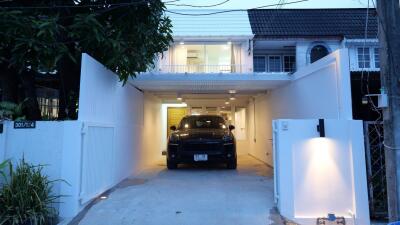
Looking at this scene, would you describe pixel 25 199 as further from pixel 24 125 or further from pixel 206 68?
pixel 206 68

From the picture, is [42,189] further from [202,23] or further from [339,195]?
[202,23]

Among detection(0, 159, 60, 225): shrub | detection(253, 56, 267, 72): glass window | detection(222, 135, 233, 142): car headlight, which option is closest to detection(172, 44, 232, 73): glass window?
detection(253, 56, 267, 72): glass window

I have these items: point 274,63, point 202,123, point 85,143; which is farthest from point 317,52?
point 85,143

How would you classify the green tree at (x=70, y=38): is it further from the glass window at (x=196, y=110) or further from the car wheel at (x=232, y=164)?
the glass window at (x=196, y=110)

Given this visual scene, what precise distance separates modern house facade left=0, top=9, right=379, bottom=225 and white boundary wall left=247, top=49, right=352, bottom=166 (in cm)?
2

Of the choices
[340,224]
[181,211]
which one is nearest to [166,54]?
[181,211]

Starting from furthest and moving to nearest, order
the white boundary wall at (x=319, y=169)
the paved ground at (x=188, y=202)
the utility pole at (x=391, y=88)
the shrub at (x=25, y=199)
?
the white boundary wall at (x=319, y=169)
the paved ground at (x=188, y=202)
the shrub at (x=25, y=199)
the utility pole at (x=391, y=88)

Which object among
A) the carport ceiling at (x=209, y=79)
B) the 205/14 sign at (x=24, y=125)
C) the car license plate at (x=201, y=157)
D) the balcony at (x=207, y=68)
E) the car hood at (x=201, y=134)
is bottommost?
the car license plate at (x=201, y=157)

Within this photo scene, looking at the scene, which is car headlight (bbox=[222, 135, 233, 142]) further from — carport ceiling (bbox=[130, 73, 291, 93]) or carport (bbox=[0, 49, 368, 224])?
carport ceiling (bbox=[130, 73, 291, 93])

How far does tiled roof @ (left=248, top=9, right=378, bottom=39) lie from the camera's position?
14156 millimetres

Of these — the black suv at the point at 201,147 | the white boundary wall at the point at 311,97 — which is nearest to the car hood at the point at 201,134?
the black suv at the point at 201,147

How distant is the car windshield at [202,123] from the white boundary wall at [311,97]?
5.32 feet

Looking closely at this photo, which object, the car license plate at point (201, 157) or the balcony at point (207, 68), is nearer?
the car license plate at point (201, 157)

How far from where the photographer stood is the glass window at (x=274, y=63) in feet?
49.9
